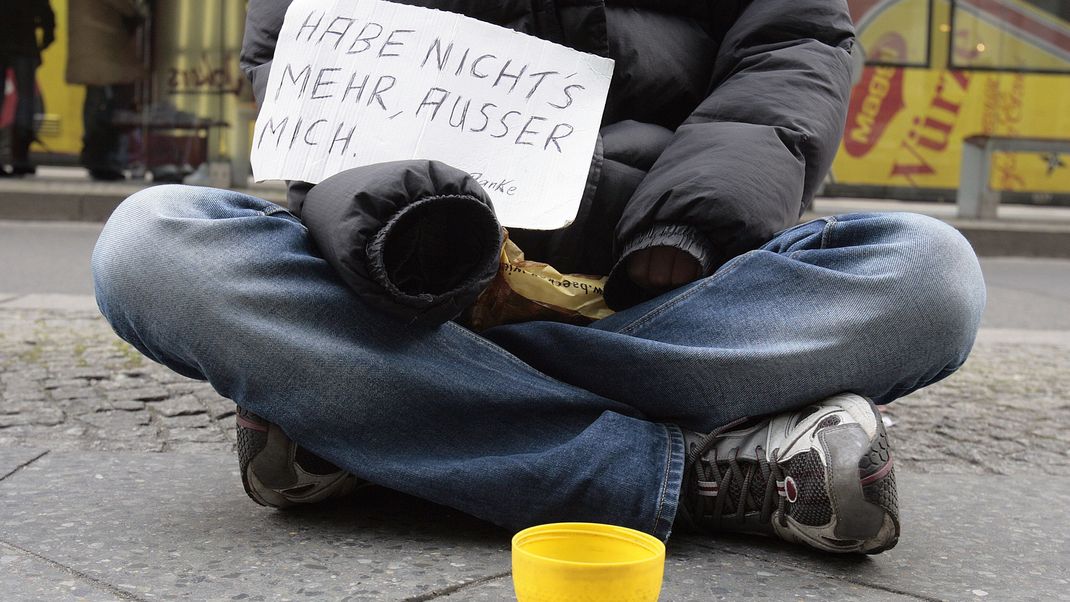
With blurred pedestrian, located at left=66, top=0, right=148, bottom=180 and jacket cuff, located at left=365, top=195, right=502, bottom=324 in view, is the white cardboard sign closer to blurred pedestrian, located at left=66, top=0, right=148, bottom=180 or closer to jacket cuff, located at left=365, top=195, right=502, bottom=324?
jacket cuff, located at left=365, top=195, right=502, bottom=324

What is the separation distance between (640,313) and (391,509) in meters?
0.48

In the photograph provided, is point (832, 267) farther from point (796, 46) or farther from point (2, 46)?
point (2, 46)

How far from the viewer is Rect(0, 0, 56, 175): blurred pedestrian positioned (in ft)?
30.5

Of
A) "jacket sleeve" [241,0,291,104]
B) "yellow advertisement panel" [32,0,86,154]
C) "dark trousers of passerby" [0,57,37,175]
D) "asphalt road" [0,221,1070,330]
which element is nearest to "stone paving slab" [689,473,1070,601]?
"jacket sleeve" [241,0,291,104]

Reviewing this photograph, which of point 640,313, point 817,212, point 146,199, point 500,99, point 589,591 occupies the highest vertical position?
point 500,99

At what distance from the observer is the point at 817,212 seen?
9.02 m

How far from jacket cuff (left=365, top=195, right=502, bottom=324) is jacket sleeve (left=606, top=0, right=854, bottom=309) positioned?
0.27m

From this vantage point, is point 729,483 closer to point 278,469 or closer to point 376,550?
point 376,550

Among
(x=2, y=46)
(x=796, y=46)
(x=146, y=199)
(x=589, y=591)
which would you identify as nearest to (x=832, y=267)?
(x=796, y=46)

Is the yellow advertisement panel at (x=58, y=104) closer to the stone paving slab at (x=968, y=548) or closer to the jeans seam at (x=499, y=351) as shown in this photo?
the jeans seam at (x=499, y=351)

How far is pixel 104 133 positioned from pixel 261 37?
8.27m

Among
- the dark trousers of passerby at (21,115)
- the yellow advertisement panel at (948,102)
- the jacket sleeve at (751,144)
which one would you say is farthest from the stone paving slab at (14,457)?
the yellow advertisement panel at (948,102)

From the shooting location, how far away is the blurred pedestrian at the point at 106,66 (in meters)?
9.43

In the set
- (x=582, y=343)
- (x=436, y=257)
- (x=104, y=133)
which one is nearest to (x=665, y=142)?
(x=582, y=343)
